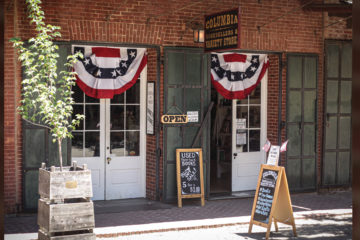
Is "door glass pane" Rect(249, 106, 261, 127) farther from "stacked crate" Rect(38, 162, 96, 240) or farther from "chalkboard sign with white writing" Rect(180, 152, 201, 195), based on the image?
"stacked crate" Rect(38, 162, 96, 240)

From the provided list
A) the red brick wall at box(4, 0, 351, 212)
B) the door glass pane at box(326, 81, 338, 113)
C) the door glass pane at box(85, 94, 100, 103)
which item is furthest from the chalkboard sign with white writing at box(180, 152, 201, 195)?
the door glass pane at box(326, 81, 338, 113)

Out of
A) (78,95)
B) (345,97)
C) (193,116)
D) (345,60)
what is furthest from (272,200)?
(345,60)

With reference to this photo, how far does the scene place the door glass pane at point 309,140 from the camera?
10.5 meters

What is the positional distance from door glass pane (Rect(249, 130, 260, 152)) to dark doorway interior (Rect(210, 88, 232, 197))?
1.53 ft

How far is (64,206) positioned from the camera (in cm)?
618

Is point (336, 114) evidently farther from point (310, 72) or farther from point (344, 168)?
point (344, 168)

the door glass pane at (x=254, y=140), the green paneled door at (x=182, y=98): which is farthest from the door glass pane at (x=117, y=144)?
the door glass pane at (x=254, y=140)

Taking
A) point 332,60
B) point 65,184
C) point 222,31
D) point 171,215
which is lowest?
point 171,215

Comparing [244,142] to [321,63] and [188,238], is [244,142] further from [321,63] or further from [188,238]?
[188,238]

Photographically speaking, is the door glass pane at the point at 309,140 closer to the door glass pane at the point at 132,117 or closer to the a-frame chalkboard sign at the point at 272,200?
the a-frame chalkboard sign at the point at 272,200

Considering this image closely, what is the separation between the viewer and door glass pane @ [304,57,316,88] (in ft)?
34.4

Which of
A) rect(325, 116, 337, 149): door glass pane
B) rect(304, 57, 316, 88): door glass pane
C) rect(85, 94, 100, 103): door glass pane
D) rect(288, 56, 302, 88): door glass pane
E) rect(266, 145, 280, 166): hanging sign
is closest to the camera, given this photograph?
rect(266, 145, 280, 166): hanging sign

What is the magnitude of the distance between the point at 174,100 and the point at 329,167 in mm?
4172

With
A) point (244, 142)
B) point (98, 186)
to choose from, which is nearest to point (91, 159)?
point (98, 186)
